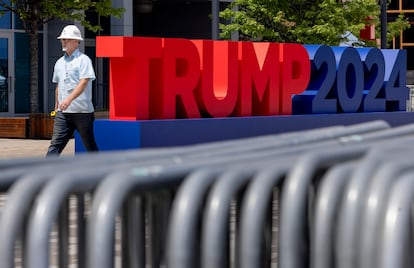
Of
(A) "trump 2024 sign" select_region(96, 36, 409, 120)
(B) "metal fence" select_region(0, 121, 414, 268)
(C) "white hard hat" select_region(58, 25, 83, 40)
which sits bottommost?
(B) "metal fence" select_region(0, 121, 414, 268)

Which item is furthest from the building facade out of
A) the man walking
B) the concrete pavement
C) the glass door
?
the man walking

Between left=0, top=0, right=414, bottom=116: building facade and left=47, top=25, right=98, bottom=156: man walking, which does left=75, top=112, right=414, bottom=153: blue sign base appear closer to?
left=47, top=25, right=98, bottom=156: man walking

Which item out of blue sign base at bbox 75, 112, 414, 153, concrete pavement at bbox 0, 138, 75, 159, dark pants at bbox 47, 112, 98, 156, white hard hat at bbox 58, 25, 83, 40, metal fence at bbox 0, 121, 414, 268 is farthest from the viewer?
concrete pavement at bbox 0, 138, 75, 159

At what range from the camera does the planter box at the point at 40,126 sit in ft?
80.3

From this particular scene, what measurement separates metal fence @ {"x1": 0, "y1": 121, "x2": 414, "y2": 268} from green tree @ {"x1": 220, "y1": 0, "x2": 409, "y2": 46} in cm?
2764

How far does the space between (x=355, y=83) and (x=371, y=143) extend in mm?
14333

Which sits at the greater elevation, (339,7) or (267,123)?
(339,7)

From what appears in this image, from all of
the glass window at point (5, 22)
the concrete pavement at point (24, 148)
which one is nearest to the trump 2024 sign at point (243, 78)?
the concrete pavement at point (24, 148)

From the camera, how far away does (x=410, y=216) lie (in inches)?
130

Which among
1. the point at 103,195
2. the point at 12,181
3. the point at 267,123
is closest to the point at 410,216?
the point at 103,195

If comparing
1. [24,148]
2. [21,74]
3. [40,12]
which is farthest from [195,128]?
[21,74]

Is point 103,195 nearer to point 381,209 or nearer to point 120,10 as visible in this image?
point 381,209

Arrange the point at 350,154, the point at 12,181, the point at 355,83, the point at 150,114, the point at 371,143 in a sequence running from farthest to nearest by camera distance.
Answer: the point at 355,83 → the point at 150,114 → the point at 371,143 → the point at 350,154 → the point at 12,181

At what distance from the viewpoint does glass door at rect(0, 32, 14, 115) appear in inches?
1284
